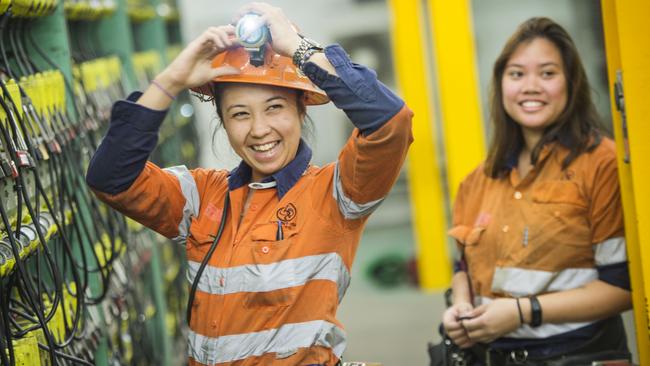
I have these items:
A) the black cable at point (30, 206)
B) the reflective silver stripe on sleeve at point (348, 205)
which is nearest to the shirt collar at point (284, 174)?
the reflective silver stripe on sleeve at point (348, 205)

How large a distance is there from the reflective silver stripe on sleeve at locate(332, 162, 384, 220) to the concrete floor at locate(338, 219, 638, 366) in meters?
3.36

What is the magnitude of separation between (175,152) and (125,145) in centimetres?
440

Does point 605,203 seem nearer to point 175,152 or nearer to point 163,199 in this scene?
point 163,199

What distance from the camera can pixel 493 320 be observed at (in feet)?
10.3

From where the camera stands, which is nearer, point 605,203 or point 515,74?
point 605,203

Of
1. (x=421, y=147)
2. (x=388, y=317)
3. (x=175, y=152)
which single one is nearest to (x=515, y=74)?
(x=175, y=152)

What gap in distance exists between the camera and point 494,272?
3275mm

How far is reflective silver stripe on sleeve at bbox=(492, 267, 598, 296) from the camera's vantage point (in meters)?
3.17

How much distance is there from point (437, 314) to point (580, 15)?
4191mm

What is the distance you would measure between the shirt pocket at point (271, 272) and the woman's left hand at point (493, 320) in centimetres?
93

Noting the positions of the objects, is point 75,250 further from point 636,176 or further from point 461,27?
point 461,27

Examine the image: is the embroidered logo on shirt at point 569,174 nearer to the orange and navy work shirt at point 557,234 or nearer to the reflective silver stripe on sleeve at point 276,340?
the orange and navy work shirt at point 557,234

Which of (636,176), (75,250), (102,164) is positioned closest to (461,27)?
(75,250)

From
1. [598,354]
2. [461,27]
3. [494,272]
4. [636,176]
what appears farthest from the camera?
[461,27]
